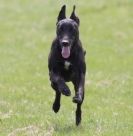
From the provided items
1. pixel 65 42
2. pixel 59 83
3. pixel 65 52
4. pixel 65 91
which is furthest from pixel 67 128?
pixel 65 42

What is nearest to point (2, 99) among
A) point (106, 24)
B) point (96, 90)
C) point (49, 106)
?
point (49, 106)

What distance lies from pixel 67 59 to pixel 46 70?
12746 millimetres

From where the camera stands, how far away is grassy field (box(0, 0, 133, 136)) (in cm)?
1302

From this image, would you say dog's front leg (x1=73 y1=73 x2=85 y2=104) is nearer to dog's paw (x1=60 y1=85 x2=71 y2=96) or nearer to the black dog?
the black dog

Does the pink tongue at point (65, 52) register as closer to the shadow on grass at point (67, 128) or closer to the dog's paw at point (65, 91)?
the dog's paw at point (65, 91)

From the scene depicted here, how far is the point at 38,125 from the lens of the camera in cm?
1250

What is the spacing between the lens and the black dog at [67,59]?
11695 millimetres

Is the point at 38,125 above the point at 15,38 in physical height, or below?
below

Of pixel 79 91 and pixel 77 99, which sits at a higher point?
pixel 79 91

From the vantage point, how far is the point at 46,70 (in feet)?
80.9

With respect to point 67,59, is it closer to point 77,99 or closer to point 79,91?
point 79,91

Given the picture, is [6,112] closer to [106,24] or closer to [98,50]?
[98,50]

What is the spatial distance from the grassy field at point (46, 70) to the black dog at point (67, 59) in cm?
91

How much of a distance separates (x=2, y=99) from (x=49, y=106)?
145 cm
